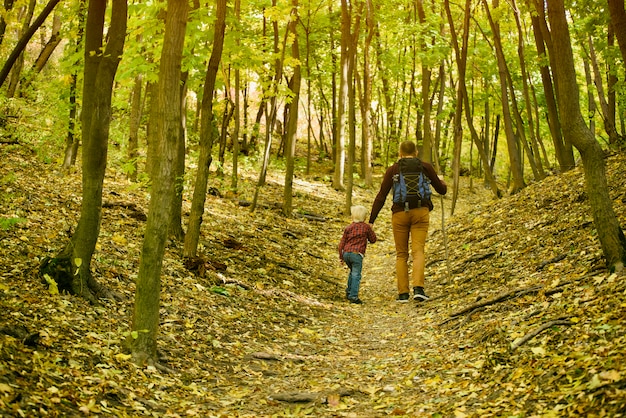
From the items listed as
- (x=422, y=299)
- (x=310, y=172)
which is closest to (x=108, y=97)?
(x=422, y=299)

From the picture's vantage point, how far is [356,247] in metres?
9.69

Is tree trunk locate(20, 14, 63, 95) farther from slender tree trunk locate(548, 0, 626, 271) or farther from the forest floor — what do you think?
slender tree trunk locate(548, 0, 626, 271)

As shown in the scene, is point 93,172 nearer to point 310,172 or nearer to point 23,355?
point 23,355

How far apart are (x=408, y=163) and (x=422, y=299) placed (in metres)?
2.11

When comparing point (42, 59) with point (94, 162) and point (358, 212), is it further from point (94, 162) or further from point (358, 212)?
point (94, 162)

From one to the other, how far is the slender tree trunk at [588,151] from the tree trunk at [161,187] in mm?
3842

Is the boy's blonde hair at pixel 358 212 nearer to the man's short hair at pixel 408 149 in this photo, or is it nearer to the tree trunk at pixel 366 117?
the man's short hair at pixel 408 149

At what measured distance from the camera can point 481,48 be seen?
2048 centimetres

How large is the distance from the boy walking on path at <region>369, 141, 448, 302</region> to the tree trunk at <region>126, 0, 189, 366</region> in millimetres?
4396

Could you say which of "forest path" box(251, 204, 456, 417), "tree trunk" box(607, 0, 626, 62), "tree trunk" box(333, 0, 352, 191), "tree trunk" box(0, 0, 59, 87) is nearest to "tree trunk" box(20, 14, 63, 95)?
"tree trunk" box(0, 0, 59, 87)

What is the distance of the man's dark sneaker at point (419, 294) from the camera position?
351 inches

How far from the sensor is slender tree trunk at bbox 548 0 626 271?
5840mm

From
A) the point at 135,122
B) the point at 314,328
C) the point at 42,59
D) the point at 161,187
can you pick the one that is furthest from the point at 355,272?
the point at 42,59

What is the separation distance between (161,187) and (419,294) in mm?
4981
